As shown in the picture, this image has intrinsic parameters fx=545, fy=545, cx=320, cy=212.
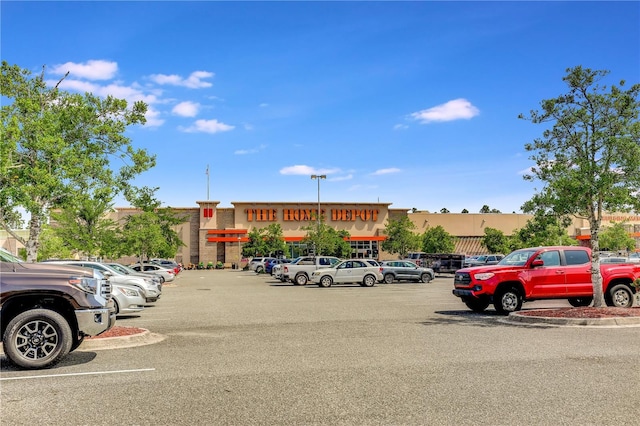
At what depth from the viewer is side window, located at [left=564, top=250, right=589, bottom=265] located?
1641cm

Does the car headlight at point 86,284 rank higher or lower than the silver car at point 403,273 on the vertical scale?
higher

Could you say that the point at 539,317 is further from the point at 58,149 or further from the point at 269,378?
the point at 58,149

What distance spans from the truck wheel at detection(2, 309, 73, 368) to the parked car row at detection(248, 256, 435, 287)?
22866mm

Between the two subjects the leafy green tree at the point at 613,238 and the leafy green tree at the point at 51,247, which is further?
the leafy green tree at the point at 613,238

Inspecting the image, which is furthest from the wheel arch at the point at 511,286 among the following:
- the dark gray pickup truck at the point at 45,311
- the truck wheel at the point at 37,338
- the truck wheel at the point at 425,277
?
the truck wheel at the point at 425,277

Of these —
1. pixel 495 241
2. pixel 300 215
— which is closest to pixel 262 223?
pixel 300 215

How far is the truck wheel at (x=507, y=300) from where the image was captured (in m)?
15.8

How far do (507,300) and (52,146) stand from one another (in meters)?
14.0

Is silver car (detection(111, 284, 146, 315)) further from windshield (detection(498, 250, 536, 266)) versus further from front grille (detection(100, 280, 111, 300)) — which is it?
windshield (detection(498, 250, 536, 266))

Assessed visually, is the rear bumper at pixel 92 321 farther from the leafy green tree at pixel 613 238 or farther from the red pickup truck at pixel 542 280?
the leafy green tree at pixel 613 238

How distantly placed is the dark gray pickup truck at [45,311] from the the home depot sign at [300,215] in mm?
71211

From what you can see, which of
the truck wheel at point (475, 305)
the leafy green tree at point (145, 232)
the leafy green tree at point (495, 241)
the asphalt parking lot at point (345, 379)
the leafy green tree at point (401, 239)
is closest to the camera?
the asphalt parking lot at point (345, 379)

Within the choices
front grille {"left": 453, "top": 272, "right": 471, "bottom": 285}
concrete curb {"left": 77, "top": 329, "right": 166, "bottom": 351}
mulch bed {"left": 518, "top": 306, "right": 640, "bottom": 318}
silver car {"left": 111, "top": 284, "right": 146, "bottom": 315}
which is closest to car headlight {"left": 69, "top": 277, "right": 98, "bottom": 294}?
concrete curb {"left": 77, "top": 329, "right": 166, "bottom": 351}

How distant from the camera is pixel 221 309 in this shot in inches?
704
